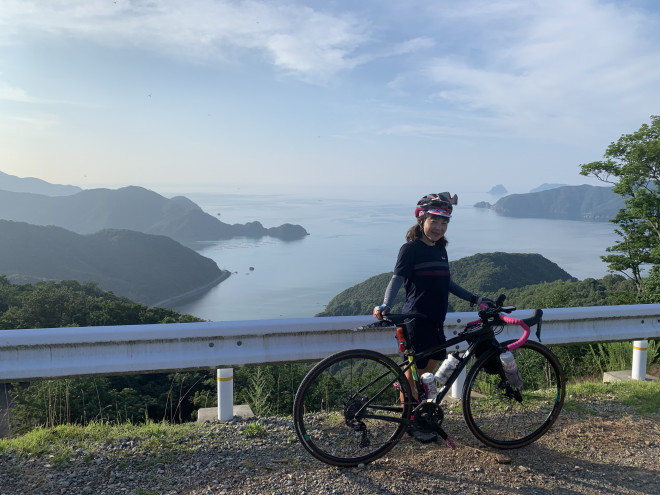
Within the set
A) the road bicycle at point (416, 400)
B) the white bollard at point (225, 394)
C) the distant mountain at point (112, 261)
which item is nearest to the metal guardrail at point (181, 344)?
the white bollard at point (225, 394)

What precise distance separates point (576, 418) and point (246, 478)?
2.64 m

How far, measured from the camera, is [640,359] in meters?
4.79

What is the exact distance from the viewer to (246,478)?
2.92 metres

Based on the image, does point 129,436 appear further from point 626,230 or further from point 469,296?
point 626,230

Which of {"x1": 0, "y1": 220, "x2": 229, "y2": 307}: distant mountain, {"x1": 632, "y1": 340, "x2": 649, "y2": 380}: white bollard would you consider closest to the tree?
{"x1": 632, "y1": 340, "x2": 649, "y2": 380}: white bollard

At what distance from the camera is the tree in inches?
1513

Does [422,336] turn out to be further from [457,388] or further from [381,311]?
[457,388]

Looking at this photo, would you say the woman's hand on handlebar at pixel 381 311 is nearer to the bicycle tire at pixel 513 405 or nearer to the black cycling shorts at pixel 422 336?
the black cycling shorts at pixel 422 336

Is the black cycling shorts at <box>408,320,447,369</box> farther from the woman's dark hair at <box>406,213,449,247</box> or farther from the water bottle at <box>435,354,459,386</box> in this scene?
the woman's dark hair at <box>406,213,449,247</box>

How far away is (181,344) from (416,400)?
5.52 feet

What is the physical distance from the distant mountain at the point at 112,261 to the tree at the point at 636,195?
102024mm

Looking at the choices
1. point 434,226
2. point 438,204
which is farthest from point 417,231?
point 438,204

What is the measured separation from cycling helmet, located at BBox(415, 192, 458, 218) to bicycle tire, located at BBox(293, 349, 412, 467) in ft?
3.25

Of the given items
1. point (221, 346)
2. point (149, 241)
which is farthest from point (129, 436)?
point (149, 241)
